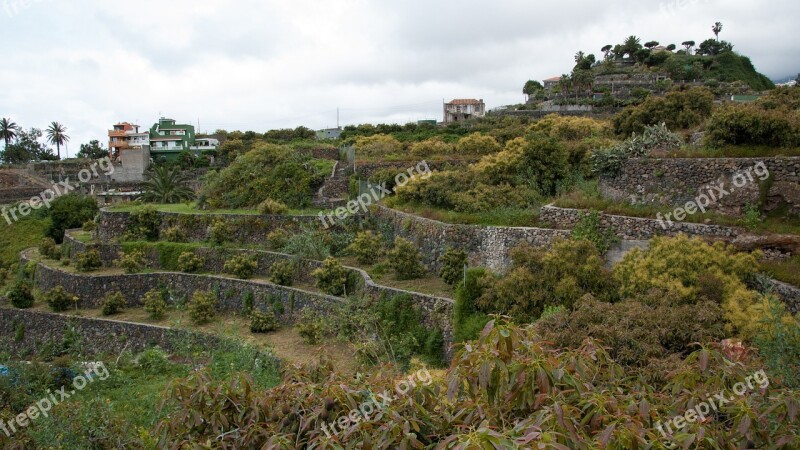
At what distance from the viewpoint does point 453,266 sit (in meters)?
14.7

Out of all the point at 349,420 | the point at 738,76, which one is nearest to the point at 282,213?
the point at 349,420

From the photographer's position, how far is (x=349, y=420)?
4.13 metres

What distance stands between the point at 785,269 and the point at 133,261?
1931cm

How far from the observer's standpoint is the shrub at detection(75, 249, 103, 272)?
72.4 ft

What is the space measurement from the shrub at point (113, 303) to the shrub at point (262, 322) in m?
5.71

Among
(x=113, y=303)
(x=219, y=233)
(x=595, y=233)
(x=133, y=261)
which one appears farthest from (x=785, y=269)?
(x=133, y=261)

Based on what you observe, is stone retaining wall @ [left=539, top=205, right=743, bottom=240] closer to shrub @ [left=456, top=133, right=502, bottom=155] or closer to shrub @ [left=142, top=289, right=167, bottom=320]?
shrub @ [left=456, top=133, right=502, bottom=155]

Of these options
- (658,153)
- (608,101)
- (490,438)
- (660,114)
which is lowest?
(490,438)

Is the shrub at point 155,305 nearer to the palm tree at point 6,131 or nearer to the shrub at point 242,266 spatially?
the shrub at point 242,266

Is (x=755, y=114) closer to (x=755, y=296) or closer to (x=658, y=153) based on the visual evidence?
(x=658, y=153)

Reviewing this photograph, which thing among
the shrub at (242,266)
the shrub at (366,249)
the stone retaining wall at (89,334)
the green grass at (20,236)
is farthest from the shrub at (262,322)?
the green grass at (20,236)

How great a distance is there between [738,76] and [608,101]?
819 inches

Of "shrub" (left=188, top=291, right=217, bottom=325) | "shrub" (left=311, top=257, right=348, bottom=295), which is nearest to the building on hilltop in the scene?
"shrub" (left=188, top=291, right=217, bottom=325)

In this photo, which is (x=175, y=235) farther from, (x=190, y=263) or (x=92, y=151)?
(x=92, y=151)
